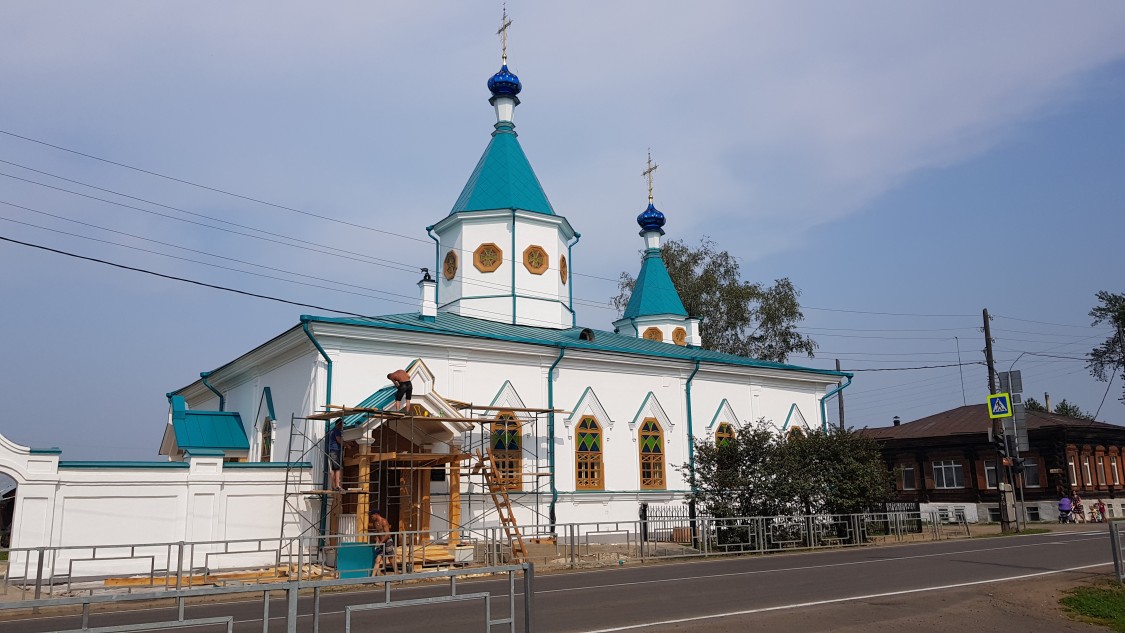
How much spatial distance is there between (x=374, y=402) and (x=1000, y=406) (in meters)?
18.2

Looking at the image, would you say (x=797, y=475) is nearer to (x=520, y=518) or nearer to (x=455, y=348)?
(x=520, y=518)

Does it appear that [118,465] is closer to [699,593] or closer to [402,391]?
[402,391]

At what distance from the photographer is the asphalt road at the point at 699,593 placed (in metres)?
8.95

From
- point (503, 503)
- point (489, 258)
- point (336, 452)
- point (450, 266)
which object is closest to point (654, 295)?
point (489, 258)

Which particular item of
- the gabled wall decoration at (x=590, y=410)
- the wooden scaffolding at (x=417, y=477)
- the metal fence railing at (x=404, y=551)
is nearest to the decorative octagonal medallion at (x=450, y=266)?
the gabled wall decoration at (x=590, y=410)

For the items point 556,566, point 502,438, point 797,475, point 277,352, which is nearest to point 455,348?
point 502,438

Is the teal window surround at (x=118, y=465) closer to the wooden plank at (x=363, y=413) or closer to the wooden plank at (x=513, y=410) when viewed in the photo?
the wooden plank at (x=363, y=413)

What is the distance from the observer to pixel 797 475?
768 inches

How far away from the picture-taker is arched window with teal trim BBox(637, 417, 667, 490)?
21766mm

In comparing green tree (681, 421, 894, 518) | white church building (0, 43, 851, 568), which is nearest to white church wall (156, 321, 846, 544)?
white church building (0, 43, 851, 568)

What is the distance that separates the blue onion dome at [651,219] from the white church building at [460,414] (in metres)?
7.67

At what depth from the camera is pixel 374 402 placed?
16.9 m

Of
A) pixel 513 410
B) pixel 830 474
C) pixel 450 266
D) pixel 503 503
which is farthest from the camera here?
pixel 450 266

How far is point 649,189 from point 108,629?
29252mm
